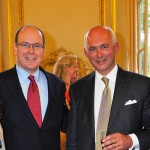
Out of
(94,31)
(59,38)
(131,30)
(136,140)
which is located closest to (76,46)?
(59,38)

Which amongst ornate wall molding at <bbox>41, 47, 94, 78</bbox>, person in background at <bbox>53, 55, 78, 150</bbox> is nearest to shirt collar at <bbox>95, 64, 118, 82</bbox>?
person in background at <bbox>53, 55, 78, 150</bbox>

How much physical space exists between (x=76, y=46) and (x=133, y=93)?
3.41m

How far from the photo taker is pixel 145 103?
2.36 metres

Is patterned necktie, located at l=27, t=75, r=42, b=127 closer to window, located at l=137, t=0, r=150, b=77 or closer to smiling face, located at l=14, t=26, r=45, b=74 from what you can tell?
smiling face, located at l=14, t=26, r=45, b=74

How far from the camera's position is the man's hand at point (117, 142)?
6.74ft

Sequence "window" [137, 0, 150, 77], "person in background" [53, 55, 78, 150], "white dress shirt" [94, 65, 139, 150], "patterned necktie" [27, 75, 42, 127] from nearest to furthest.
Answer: "white dress shirt" [94, 65, 139, 150]
"patterned necktie" [27, 75, 42, 127]
"person in background" [53, 55, 78, 150]
"window" [137, 0, 150, 77]

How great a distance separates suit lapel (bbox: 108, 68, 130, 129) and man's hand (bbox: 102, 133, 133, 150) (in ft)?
0.53

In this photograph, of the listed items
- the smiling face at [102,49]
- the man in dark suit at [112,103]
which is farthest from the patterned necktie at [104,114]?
the smiling face at [102,49]

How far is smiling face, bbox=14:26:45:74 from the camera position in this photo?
8.70 feet

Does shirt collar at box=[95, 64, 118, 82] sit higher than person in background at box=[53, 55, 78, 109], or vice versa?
shirt collar at box=[95, 64, 118, 82]

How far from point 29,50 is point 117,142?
3.21 feet

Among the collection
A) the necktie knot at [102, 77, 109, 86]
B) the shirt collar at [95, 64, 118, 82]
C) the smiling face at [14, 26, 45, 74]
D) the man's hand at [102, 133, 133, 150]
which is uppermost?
the smiling face at [14, 26, 45, 74]

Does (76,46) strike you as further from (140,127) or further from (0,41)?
(140,127)

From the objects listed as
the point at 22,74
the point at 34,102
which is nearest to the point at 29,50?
the point at 22,74
